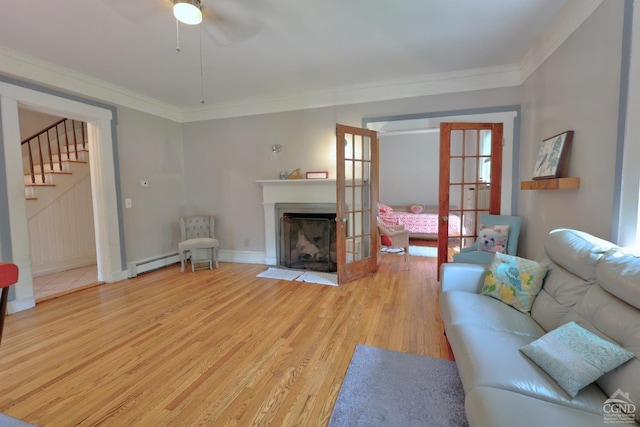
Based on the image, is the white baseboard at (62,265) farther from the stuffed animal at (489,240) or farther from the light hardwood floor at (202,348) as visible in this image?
the stuffed animal at (489,240)

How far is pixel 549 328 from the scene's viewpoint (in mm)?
1655

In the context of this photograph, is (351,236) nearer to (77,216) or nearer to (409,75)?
(409,75)

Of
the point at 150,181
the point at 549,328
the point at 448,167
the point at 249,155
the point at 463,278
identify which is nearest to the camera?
the point at 549,328

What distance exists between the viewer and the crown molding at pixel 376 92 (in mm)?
3519

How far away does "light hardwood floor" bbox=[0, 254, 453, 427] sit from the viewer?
64.2 inches

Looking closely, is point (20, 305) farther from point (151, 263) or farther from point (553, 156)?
point (553, 156)

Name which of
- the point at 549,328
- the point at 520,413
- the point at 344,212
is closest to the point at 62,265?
the point at 344,212

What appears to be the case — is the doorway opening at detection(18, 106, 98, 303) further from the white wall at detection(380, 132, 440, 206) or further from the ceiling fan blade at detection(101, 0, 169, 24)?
the white wall at detection(380, 132, 440, 206)

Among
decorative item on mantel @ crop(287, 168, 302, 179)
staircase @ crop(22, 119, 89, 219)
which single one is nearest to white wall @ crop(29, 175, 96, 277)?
staircase @ crop(22, 119, 89, 219)

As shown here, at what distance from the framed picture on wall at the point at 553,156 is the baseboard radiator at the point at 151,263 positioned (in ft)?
16.9

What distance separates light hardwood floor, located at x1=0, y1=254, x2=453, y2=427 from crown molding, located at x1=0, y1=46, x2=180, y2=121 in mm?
2481

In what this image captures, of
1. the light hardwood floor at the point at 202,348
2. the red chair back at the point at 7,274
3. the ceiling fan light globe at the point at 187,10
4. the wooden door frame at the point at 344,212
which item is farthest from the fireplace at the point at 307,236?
the red chair back at the point at 7,274

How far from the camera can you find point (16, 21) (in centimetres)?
237

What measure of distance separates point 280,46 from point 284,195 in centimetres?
214
